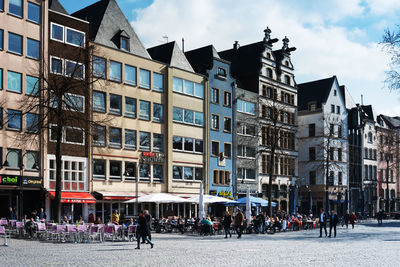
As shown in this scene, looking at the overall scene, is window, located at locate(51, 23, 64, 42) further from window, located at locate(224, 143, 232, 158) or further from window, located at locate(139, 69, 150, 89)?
window, located at locate(224, 143, 232, 158)

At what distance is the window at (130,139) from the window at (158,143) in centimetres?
259

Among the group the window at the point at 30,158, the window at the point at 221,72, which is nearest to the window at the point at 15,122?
the window at the point at 30,158

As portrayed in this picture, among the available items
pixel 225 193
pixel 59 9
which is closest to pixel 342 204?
pixel 225 193

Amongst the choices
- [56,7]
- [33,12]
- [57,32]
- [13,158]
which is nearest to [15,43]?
[33,12]

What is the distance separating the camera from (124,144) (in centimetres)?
5009

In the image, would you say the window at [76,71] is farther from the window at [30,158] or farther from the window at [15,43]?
the window at [30,158]

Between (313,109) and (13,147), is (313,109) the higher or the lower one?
the higher one

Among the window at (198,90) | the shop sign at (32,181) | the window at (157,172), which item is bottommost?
the shop sign at (32,181)

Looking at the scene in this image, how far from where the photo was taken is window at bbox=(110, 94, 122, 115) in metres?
49.5

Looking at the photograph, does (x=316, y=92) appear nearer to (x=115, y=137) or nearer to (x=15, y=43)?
(x=115, y=137)

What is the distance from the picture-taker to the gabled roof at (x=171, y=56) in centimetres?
5672

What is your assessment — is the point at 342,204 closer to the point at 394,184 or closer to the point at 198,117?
the point at 394,184

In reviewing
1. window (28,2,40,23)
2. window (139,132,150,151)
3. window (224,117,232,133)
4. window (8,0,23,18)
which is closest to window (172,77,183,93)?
window (139,132,150,151)

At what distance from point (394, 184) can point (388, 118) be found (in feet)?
40.8
